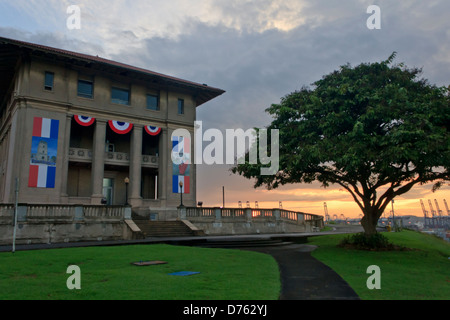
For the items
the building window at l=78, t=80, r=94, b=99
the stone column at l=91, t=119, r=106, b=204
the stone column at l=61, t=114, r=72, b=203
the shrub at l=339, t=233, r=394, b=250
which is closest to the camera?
the shrub at l=339, t=233, r=394, b=250

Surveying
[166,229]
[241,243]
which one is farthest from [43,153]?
[241,243]

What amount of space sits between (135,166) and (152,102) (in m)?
7.60

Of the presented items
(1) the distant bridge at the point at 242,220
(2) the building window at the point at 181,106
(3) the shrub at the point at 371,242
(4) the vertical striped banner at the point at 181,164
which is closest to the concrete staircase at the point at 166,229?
(1) the distant bridge at the point at 242,220

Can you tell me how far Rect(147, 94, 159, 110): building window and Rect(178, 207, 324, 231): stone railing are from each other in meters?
13.5

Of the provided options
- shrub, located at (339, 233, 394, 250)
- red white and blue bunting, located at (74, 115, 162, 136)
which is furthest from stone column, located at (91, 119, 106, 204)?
shrub, located at (339, 233, 394, 250)

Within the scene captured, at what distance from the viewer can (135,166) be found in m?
35.1

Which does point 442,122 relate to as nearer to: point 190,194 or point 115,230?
point 115,230

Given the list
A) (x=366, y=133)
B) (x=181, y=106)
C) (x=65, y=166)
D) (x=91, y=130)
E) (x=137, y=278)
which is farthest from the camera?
(x=181, y=106)

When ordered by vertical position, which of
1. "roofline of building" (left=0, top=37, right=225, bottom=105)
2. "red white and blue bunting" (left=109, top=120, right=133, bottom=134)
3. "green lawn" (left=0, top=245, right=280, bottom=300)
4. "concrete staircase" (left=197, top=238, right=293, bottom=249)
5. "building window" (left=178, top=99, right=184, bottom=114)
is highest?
"roofline of building" (left=0, top=37, right=225, bottom=105)

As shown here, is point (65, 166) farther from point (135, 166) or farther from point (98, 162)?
point (135, 166)

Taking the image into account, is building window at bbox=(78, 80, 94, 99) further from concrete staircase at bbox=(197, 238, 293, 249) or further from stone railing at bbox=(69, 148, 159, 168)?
concrete staircase at bbox=(197, 238, 293, 249)

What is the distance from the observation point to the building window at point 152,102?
37.7 meters

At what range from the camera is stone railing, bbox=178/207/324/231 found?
29906 mm
